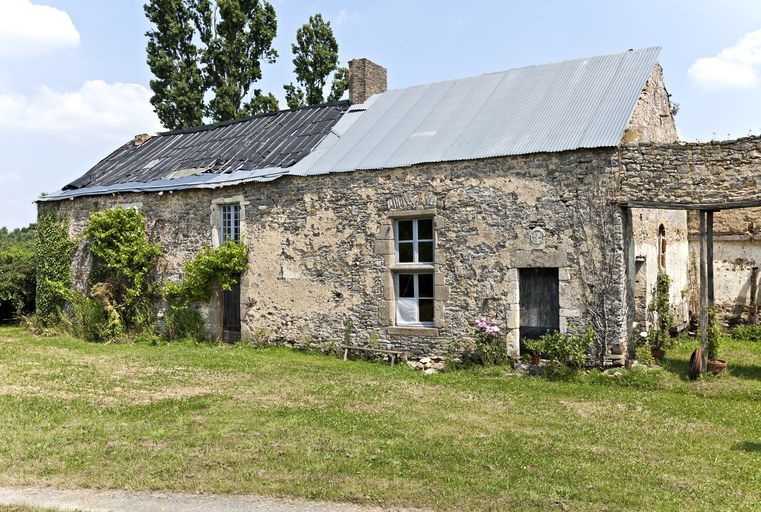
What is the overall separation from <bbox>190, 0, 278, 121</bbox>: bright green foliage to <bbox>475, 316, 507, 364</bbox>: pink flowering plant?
16082mm

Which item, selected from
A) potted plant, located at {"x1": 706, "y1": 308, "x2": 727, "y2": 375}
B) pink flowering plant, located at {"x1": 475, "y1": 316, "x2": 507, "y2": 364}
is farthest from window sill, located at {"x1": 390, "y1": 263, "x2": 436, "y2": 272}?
potted plant, located at {"x1": 706, "y1": 308, "x2": 727, "y2": 375}

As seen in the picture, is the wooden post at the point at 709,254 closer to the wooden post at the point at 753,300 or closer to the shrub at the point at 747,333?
the shrub at the point at 747,333

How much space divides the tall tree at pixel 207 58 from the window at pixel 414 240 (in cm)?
1418

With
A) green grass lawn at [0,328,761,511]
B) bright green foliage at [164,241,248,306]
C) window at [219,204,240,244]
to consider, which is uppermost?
window at [219,204,240,244]

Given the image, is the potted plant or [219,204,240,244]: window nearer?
the potted plant

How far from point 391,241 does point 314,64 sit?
15.1 m

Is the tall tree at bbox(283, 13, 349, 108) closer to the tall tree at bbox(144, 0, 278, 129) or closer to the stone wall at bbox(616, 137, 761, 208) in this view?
the tall tree at bbox(144, 0, 278, 129)

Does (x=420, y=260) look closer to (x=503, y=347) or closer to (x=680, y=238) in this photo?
(x=503, y=347)

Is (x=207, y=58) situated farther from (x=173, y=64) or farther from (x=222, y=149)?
(x=222, y=149)

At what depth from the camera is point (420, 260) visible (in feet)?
38.0

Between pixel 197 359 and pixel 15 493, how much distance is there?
6.60 m

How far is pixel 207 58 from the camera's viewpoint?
24.0m

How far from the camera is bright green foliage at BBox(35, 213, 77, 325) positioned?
16016 mm

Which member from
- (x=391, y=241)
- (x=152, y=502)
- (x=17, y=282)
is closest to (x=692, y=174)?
(x=391, y=241)
